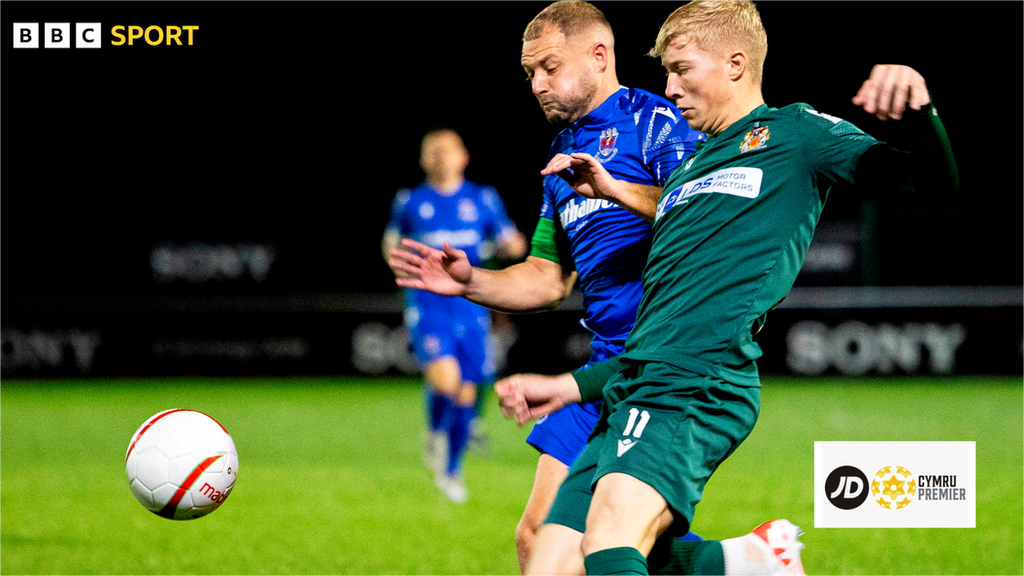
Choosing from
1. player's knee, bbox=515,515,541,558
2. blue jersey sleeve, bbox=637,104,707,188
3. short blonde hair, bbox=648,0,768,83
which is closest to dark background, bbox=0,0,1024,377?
blue jersey sleeve, bbox=637,104,707,188

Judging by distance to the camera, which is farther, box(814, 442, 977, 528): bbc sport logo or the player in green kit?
box(814, 442, 977, 528): bbc sport logo

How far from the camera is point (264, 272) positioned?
13.1m

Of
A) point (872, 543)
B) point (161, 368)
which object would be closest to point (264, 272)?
point (161, 368)

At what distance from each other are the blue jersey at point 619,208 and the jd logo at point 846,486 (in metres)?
2.44

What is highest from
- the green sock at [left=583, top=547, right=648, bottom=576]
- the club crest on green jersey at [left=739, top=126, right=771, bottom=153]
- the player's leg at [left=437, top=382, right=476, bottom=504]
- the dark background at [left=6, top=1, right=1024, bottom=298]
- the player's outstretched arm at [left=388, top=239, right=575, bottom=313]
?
the dark background at [left=6, top=1, right=1024, bottom=298]

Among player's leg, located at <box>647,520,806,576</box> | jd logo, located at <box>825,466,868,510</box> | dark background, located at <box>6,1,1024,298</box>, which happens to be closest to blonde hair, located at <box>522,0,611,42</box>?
player's leg, located at <box>647,520,806,576</box>

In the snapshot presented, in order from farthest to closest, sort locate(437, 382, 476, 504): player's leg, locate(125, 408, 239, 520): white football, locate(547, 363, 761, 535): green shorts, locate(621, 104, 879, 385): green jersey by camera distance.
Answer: locate(437, 382, 476, 504): player's leg < locate(125, 408, 239, 520): white football < locate(621, 104, 879, 385): green jersey < locate(547, 363, 761, 535): green shorts

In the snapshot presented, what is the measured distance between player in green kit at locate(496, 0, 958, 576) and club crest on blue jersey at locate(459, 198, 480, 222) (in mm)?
4697

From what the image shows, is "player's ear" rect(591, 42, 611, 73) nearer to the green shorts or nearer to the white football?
the green shorts

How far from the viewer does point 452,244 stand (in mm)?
7543

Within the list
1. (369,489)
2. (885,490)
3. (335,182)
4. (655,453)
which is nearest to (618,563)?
(655,453)

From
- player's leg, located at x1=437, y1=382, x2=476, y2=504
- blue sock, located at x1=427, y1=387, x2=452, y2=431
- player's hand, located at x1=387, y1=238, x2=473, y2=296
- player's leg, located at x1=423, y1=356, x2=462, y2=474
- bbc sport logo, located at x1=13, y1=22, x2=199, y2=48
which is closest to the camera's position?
player's hand, located at x1=387, y1=238, x2=473, y2=296

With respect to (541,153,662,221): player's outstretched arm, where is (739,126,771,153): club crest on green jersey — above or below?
above

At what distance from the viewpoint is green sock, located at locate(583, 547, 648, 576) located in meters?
2.40
